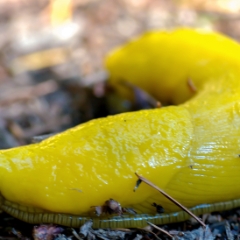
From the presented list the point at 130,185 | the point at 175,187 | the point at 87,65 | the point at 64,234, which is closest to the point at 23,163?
the point at 64,234

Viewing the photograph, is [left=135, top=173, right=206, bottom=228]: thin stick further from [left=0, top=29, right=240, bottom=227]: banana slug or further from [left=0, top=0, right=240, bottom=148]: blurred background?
[left=0, top=0, right=240, bottom=148]: blurred background

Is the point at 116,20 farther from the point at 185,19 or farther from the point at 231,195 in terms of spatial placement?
the point at 231,195

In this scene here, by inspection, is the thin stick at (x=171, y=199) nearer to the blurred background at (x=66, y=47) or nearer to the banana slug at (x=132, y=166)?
the banana slug at (x=132, y=166)

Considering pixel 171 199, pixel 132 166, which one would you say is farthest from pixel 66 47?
pixel 171 199

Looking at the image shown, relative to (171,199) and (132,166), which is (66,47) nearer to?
(132,166)

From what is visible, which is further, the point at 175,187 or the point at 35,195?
the point at 175,187
